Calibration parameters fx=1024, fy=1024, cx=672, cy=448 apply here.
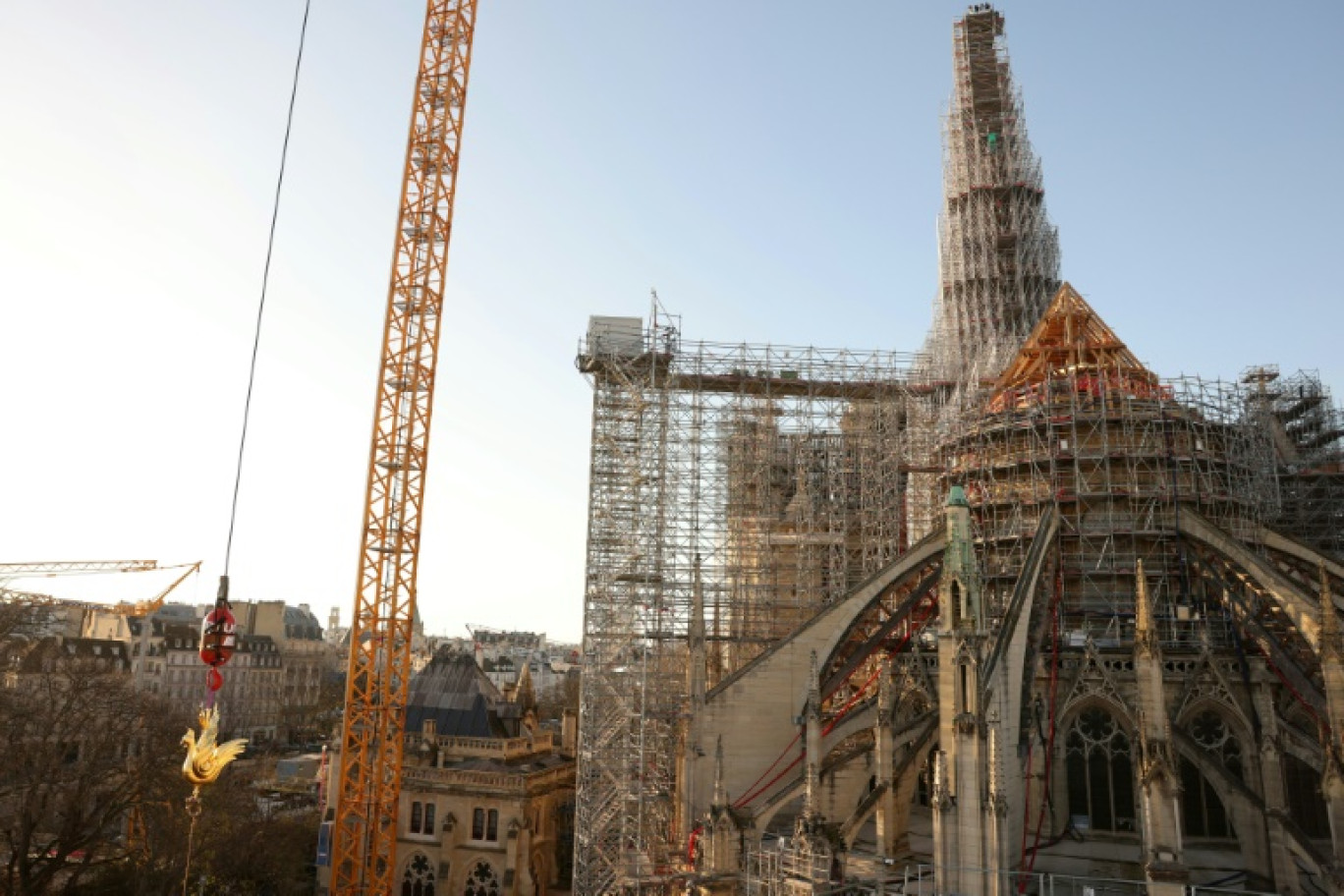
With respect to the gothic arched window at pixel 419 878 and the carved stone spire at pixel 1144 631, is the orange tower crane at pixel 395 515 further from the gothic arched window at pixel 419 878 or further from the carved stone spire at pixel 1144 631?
the carved stone spire at pixel 1144 631

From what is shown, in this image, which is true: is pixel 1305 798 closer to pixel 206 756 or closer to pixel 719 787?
pixel 719 787

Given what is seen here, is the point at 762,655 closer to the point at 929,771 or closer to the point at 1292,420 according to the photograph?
the point at 929,771

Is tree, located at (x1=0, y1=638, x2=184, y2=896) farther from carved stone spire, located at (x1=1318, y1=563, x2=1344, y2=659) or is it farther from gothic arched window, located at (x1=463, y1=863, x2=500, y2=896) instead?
carved stone spire, located at (x1=1318, y1=563, x2=1344, y2=659)

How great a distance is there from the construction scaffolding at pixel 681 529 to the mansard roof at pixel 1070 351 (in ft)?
16.3

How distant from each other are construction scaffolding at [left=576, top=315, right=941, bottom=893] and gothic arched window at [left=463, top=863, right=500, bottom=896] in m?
6.81

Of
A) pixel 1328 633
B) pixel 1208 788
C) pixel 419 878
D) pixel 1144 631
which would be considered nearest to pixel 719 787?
pixel 1144 631

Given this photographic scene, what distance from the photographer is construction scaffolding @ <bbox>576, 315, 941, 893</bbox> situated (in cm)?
3167

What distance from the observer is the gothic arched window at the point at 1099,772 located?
23.8 metres

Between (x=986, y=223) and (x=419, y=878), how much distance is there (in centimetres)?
3606

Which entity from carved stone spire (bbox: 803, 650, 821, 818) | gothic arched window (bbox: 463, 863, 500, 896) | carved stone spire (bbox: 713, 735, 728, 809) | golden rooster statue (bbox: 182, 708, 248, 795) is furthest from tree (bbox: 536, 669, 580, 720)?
golden rooster statue (bbox: 182, 708, 248, 795)

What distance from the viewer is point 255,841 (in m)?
34.2

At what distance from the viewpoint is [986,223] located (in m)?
46.4

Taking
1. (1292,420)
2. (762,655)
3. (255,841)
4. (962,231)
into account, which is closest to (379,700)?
(255,841)

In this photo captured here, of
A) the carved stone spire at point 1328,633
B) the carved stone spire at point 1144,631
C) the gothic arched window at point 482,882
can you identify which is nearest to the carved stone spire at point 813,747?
the carved stone spire at point 1144,631
